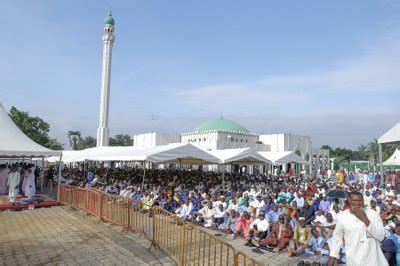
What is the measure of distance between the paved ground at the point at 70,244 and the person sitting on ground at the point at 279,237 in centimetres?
256

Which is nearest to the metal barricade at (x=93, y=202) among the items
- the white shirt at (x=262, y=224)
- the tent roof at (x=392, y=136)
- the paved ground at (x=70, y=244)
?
the paved ground at (x=70, y=244)

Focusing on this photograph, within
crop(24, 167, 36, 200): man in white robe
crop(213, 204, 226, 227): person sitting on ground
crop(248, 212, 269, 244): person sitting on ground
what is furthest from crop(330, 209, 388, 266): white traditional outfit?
crop(24, 167, 36, 200): man in white robe

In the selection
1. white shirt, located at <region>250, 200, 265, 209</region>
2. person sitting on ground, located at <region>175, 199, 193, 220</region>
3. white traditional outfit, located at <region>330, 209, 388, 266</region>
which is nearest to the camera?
white traditional outfit, located at <region>330, 209, 388, 266</region>

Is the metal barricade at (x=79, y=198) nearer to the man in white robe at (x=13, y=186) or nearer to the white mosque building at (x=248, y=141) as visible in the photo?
the man in white robe at (x=13, y=186)

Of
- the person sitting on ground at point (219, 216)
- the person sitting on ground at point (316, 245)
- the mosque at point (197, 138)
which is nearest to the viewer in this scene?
the person sitting on ground at point (316, 245)

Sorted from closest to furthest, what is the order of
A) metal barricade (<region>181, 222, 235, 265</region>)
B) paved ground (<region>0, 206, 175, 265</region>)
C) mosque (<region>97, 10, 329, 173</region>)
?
metal barricade (<region>181, 222, 235, 265</region>) → paved ground (<region>0, 206, 175, 265</region>) → mosque (<region>97, 10, 329, 173</region>)

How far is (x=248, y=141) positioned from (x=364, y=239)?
41.7m

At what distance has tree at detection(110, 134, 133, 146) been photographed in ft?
263

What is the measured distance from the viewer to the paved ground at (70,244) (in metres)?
6.61

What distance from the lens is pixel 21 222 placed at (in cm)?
1038

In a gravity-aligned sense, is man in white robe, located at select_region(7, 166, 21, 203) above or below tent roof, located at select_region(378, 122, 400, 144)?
below

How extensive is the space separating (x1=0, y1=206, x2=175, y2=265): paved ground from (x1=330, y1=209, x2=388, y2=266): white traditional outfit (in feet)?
12.4

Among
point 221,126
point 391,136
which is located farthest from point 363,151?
point 391,136

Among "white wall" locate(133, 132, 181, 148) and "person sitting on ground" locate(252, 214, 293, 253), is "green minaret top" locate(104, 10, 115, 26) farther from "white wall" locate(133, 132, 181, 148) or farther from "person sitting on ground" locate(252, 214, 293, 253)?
"person sitting on ground" locate(252, 214, 293, 253)
